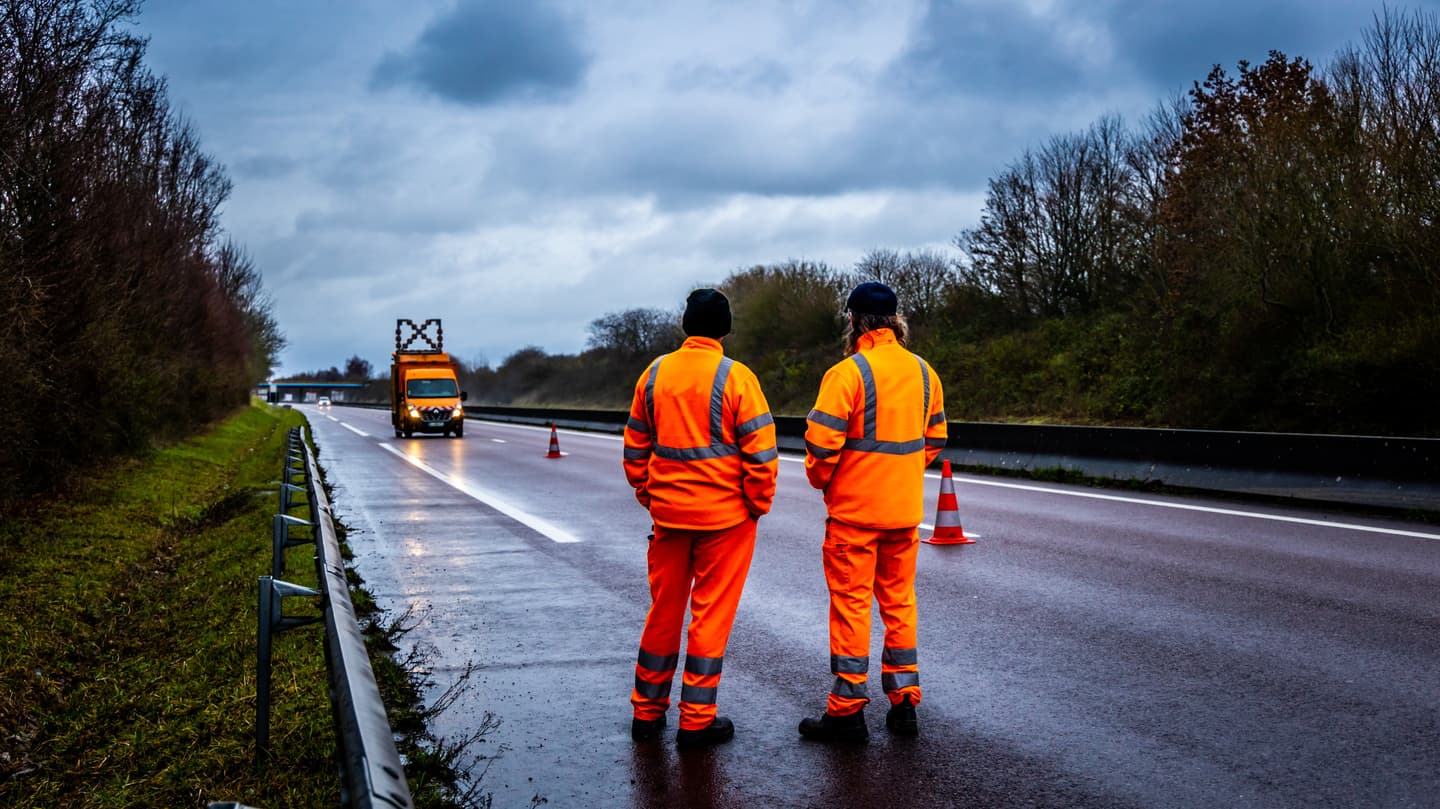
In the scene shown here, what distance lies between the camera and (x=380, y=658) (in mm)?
6293

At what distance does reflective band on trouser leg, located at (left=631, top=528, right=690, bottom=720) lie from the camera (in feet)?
16.5

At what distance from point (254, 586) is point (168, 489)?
9693 mm

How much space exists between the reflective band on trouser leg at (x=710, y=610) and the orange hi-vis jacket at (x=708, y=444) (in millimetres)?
110

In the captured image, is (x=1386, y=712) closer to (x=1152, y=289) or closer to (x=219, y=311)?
(x=1152, y=289)

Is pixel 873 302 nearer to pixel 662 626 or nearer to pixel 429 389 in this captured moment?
pixel 662 626

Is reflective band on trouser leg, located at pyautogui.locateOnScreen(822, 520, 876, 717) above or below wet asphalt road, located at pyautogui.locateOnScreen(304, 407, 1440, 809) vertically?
above

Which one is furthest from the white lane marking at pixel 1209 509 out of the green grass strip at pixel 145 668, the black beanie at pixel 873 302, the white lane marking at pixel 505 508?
the green grass strip at pixel 145 668

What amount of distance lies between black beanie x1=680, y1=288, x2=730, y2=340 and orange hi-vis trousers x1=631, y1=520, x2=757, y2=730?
0.82 metres

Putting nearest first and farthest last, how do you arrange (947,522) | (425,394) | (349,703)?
(349,703)
(947,522)
(425,394)

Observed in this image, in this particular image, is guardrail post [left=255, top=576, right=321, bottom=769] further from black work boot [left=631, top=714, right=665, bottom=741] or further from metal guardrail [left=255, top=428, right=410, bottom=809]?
black work boot [left=631, top=714, right=665, bottom=741]

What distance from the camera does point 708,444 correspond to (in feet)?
16.1

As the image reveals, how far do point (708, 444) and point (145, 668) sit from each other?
4.09m

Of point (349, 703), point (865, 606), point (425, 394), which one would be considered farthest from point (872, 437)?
point (425, 394)

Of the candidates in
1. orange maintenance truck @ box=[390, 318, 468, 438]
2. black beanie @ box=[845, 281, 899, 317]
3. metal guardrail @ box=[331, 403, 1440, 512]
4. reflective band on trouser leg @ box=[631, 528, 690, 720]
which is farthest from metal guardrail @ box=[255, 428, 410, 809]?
orange maintenance truck @ box=[390, 318, 468, 438]
